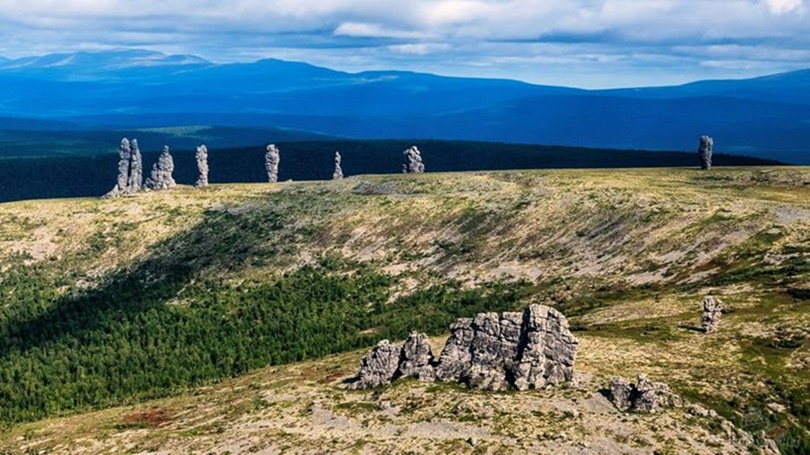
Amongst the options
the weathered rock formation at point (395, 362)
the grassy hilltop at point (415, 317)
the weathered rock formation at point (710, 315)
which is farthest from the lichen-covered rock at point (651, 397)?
the weathered rock formation at point (395, 362)

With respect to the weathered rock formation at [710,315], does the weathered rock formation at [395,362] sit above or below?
below

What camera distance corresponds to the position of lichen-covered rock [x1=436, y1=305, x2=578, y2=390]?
78.7 metres

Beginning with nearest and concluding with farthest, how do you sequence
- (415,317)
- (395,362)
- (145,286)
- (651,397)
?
(651,397), (395,362), (415,317), (145,286)

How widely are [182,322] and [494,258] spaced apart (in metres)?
60.8

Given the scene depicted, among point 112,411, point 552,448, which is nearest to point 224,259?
point 112,411

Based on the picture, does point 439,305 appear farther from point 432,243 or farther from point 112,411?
point 112,411

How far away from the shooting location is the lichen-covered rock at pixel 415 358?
85.5 metres

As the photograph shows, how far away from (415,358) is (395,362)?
2.21m

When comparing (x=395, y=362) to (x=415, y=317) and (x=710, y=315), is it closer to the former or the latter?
(x=710, y=315)

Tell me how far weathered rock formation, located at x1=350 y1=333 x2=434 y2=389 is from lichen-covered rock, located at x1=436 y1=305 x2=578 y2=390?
258cm

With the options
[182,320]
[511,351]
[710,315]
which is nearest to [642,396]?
[511,351]

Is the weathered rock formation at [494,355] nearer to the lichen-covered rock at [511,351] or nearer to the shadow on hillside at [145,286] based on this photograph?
the lichen-covered rock at [511,351]

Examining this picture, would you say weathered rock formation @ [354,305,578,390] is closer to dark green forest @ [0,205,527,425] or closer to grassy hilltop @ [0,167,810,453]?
grassy hilltop @ [0,167,810,453]

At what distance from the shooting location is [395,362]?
86562 millimetres
